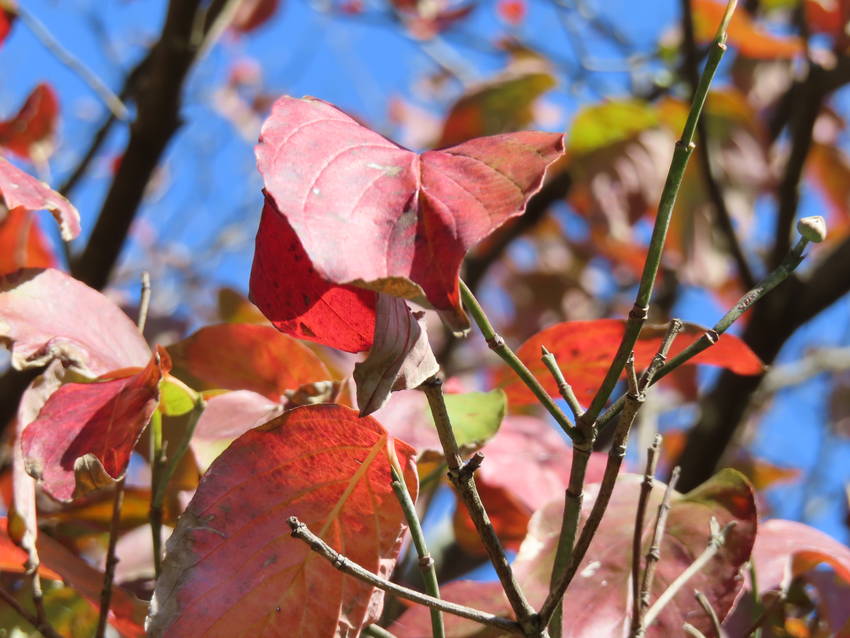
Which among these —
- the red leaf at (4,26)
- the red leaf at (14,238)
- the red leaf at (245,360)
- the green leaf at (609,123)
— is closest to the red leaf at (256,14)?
the green leaf at (609,123)

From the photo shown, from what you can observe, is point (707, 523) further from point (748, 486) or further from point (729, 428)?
point (729, 428)

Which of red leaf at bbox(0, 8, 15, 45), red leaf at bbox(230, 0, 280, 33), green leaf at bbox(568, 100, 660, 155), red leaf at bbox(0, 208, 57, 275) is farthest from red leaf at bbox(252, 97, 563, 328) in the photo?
red leaf at bbox(230, 0, 280, 33)

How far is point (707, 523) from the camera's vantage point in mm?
523

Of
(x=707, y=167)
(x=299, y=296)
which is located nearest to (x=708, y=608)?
(x=299, y=296)

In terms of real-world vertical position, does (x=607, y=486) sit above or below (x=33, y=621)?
above

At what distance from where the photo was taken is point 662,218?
1.25 ft

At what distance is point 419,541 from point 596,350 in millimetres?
222

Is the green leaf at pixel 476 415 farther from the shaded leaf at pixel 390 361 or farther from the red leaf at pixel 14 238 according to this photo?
the red leaf at pixel 14 238

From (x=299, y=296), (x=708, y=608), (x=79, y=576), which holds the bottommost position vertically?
(x=79, y=576)

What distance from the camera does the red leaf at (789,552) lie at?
1.88 feet

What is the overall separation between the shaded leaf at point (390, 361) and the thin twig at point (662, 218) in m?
0.07

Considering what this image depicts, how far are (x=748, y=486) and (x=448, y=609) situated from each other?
21 centimetres

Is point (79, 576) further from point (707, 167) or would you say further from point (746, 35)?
point (746, 35)

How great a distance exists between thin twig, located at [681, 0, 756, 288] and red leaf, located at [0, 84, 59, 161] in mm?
723
